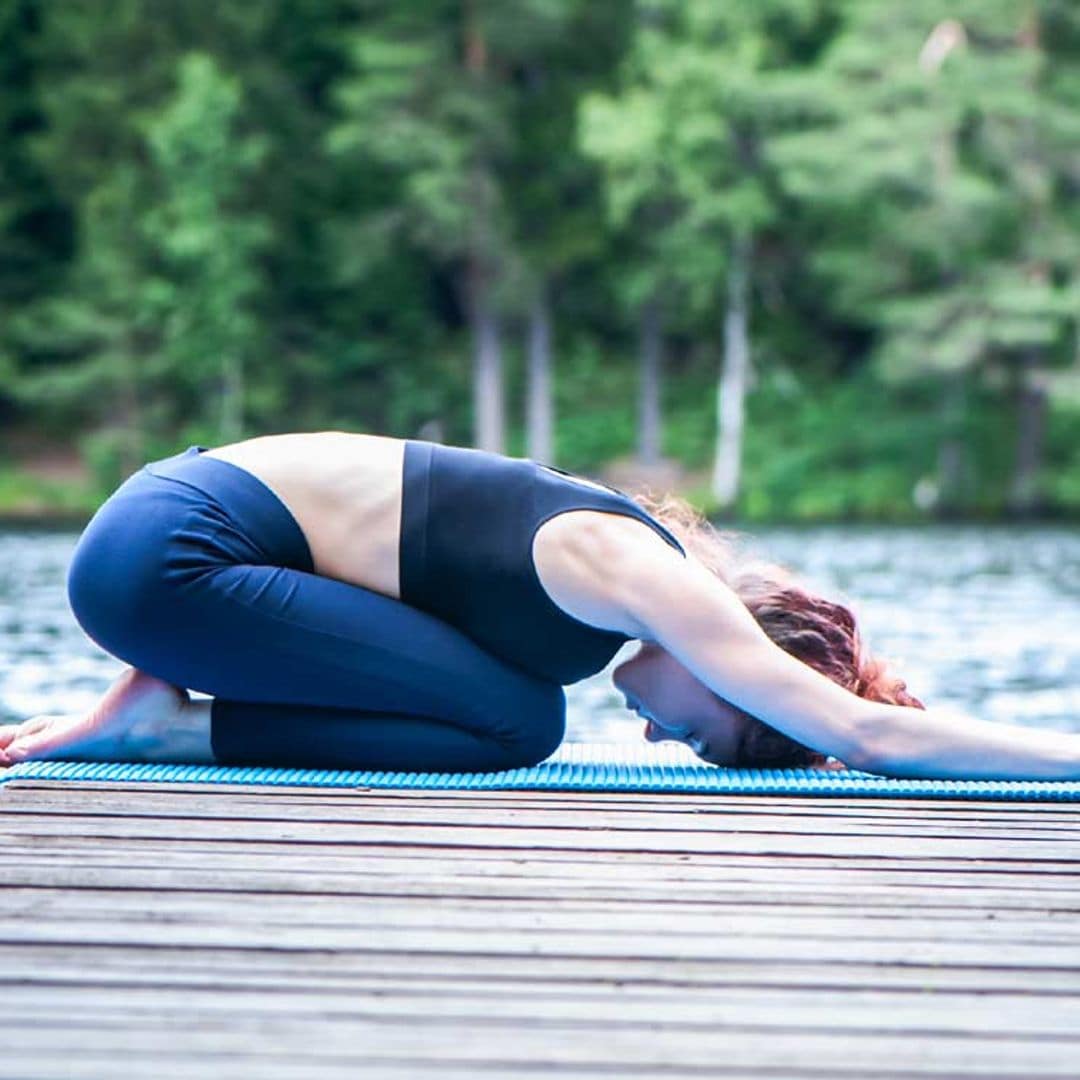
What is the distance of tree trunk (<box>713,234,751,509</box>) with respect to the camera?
2541cm

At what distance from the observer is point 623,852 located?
2137 millimetres

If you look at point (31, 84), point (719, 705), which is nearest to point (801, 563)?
point (719, 705)

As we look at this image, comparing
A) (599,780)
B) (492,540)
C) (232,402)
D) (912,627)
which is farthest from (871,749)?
(232,402)

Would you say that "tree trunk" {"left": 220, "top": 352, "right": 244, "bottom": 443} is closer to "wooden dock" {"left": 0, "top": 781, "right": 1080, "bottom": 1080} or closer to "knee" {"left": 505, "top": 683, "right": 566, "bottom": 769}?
"knee" {"left": 505, "top": 683, "right": 566, "bottom": 769}

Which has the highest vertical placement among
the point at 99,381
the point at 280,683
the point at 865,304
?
the point at 280,683

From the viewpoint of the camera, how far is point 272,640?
8.19 ft

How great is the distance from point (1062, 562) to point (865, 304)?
10.9m

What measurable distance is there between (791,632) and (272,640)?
2.57 feet

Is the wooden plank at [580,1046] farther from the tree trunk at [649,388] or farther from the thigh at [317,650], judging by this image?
the tree trunk at [649,388]

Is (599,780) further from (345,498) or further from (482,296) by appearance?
(482,296)

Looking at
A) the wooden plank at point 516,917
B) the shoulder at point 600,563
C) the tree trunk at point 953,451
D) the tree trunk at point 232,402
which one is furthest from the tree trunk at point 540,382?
the wooden plank at point 516,917

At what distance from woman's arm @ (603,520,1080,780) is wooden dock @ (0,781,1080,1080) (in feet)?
0.38

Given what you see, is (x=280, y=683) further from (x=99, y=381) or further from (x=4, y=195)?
(x=4, y=195)

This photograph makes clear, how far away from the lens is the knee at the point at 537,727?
8.71 feet
